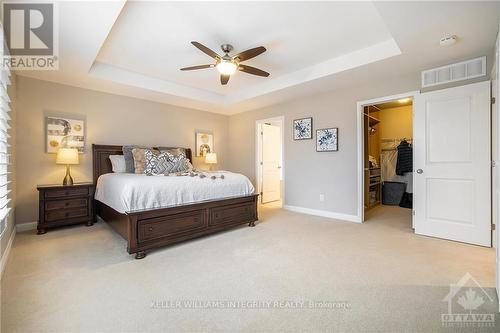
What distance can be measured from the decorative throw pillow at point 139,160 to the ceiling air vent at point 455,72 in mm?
4607

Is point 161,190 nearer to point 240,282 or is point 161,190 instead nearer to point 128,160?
point 240,282

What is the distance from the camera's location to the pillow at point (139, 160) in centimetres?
400

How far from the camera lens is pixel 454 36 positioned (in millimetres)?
2467

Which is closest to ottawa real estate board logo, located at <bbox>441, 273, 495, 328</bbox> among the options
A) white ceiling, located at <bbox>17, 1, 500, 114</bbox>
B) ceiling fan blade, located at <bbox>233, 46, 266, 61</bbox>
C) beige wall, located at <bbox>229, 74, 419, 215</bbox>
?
beige wall, located at <bbox>229, 74, 419, 215</bbox>

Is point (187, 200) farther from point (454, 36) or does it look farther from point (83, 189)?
point (454, 36)

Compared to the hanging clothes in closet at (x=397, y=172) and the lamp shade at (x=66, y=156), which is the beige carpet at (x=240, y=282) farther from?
the hanging clothes in closet at (x=397, y=172)

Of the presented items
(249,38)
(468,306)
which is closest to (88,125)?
(249,38)

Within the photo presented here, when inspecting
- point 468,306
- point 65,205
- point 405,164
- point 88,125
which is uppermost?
point 88,125

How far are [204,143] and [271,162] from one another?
1.83m

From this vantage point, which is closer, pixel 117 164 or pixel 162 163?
pixel 162 163

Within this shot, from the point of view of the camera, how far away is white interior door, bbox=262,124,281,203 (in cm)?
591

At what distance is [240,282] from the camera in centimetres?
204

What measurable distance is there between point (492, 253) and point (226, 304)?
3.10 m

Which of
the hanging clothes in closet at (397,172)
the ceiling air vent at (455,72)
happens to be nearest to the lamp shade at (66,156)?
the ceiling air vent at (455,72)
